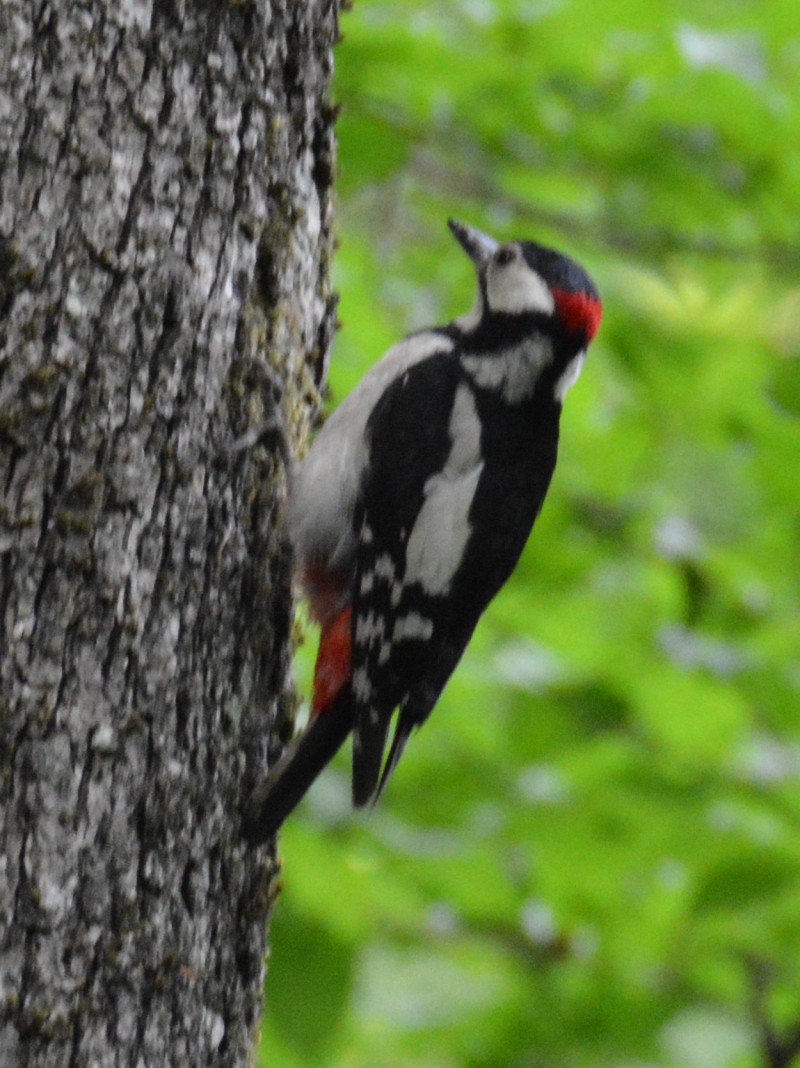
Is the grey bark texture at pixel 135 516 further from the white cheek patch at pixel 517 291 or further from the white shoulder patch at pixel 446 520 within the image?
the white cheek patch at pixel 517 291

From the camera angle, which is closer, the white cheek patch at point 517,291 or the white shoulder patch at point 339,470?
the white shoulder patch at point 339,470

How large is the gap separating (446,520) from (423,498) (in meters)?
0.06

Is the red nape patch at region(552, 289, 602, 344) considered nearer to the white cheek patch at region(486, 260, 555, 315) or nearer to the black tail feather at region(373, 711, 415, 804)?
the white cheek patch at region(486, 260, 555, 315)

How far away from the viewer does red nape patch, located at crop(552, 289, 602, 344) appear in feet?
8.75

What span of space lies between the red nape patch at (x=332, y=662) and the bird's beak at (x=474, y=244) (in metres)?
0.86

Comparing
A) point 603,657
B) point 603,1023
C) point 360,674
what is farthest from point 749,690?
point 360,674

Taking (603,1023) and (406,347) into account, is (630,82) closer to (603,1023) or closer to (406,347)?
(406,347)

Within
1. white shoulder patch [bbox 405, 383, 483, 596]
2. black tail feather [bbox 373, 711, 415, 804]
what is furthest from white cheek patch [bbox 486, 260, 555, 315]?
black tail feather [bbox 373, 711, 415, 804]

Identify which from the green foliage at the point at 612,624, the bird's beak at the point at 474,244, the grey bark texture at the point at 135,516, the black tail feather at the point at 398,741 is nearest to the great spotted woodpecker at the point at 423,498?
the black tail feather at the point at 398,741

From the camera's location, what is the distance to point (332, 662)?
2.45 m

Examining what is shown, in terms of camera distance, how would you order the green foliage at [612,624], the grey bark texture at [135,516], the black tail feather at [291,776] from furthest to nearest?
the green foliage at [612,624] → the black tail feather at [291,776] → the grey bark texture at [135,516]

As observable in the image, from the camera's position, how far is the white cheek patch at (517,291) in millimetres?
2713

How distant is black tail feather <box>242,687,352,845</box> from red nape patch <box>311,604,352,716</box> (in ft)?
0.22

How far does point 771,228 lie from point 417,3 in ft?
3.56
